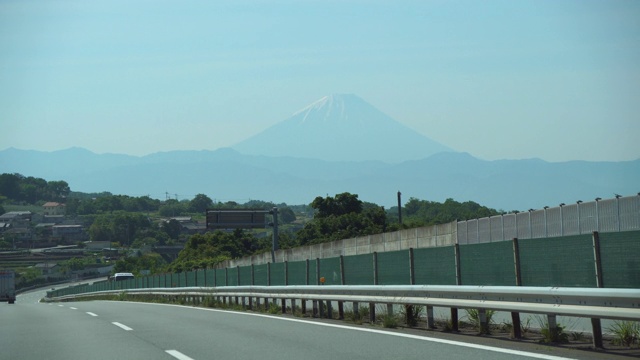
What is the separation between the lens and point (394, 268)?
19281 millimetres

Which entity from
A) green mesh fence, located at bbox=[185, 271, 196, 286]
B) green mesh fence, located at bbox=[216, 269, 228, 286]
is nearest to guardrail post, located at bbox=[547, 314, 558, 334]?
green mesh fence, located at bbox=[216, 269, 228, 286]

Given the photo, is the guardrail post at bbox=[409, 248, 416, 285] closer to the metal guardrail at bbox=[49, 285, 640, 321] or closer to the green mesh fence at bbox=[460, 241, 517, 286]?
the metal guardrail at bbox=[49, 285, 640, 321]

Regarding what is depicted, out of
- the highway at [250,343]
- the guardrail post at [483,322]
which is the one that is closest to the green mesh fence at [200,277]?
the highway at [250,343]

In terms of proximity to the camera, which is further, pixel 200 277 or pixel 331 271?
pixel 200 277

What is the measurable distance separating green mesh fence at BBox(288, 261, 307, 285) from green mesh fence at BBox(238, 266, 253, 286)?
195 inches

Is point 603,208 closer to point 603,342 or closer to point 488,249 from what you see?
point 488,249

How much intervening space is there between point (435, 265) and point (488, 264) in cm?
192

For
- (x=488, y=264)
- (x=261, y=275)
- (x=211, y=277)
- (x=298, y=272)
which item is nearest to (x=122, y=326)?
(x=298, y=272)

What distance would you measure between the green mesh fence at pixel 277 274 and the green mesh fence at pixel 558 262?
13572 millimetres

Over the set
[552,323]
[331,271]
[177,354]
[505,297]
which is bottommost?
[177,354]

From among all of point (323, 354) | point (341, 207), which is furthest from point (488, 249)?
point (341, 207)

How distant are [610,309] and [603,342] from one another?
202 centimetres

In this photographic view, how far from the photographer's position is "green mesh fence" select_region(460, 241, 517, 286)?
14983 millimetres

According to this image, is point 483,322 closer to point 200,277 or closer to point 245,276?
point 245,276
